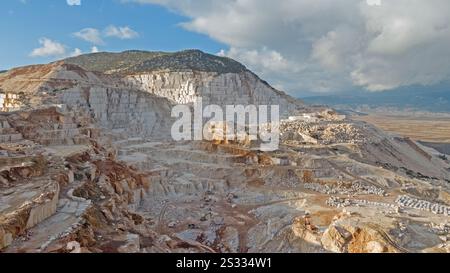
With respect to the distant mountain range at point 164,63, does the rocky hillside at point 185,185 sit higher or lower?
lower

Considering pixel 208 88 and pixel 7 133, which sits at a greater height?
pixel 208 88

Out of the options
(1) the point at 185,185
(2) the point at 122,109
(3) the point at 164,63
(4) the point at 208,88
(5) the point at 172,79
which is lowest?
(1) the point at 185,185

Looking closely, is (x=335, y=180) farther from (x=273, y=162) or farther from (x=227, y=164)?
(x=227, y=164)

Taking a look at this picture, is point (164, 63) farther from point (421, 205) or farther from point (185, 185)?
point (421, 205)

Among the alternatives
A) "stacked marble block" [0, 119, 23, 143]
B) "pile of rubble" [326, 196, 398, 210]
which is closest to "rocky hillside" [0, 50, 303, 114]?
"stacked marble block" [0, 119, 23, 143]

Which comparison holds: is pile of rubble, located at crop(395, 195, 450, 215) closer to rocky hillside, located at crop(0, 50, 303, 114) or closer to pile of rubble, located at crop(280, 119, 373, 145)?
pile of rubble, located at crop(280, 119, 373, 145)

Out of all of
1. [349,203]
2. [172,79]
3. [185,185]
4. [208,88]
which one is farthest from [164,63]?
[349,203]

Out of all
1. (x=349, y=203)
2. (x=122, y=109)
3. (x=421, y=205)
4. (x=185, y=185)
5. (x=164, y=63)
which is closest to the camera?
(x=421, y=205)

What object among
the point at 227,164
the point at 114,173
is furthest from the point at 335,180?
the point at 114,173

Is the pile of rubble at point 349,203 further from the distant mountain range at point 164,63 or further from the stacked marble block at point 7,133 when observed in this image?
the distant mountain range at point 164,63

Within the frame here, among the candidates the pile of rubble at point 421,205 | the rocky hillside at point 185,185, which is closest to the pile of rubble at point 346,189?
the rocky hillside at point 185,185
